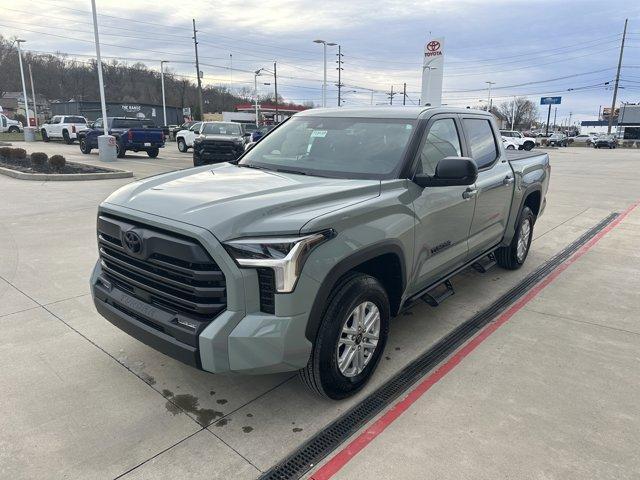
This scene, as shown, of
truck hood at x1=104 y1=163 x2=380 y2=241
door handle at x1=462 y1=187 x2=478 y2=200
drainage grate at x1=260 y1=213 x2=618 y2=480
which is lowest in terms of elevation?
drainage grate at x1=260 y1=213 x2=618 y2=480

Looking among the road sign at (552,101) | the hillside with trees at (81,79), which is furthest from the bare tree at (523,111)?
the hillside with trees at (81,79)

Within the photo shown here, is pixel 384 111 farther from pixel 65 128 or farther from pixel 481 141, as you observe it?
pixel 65 128

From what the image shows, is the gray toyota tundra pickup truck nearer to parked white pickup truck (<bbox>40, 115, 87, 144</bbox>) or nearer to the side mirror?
the side mirror

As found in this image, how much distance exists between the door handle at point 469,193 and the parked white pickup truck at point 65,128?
3086 centimetres

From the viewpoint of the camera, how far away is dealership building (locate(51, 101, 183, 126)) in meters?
50.2

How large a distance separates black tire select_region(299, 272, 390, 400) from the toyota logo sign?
987 inches

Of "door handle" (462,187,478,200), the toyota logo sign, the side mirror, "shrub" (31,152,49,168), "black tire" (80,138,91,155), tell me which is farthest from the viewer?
the toyota logo sign

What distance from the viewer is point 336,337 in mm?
2803

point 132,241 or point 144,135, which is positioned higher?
point 144,135

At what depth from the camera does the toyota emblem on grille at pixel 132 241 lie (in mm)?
2732

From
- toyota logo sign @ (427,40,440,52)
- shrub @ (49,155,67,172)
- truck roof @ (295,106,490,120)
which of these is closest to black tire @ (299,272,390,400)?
truck roof @ (295,106,490,120)

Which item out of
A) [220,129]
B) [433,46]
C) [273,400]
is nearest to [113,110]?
[220,129]

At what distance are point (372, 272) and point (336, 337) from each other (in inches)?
25.3

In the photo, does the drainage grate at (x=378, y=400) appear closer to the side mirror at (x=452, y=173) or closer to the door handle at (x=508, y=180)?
the door handle at (x=508, y=180)
